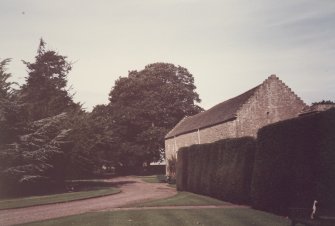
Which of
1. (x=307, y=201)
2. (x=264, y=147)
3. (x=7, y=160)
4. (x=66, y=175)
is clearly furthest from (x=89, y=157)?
(x=307, y=201)

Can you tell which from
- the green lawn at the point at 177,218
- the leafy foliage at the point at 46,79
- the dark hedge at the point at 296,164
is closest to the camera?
the dark hedge at the point at 296,164

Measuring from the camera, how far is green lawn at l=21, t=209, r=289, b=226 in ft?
45.7

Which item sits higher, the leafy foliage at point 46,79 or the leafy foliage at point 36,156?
the leafy foliage at point 46,79

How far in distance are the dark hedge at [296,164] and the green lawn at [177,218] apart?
0.98 m

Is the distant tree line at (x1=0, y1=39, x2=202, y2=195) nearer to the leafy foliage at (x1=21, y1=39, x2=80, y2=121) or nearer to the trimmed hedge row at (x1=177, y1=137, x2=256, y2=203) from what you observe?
the leafy foliage at (x1=21, y1=39, x2=80, y2=121)

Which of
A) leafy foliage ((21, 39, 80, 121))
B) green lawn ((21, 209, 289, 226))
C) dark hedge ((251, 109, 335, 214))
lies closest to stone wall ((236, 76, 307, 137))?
dark hedge ((251, 109, 335, 214))

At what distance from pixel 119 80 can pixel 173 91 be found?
10.9m

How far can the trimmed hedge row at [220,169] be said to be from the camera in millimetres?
20022

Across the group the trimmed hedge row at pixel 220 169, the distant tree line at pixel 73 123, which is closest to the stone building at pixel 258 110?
the trimmed hedge row at pixel 220 169

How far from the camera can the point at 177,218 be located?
15.3 meters

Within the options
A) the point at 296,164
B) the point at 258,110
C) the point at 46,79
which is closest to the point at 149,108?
the point at 46,79

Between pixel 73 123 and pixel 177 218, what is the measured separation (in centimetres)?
2421

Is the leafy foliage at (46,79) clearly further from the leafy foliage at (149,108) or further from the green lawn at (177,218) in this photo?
the green lawn at (177,218)

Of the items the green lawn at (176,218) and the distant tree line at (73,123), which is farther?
the distant tree line at (73,123)
